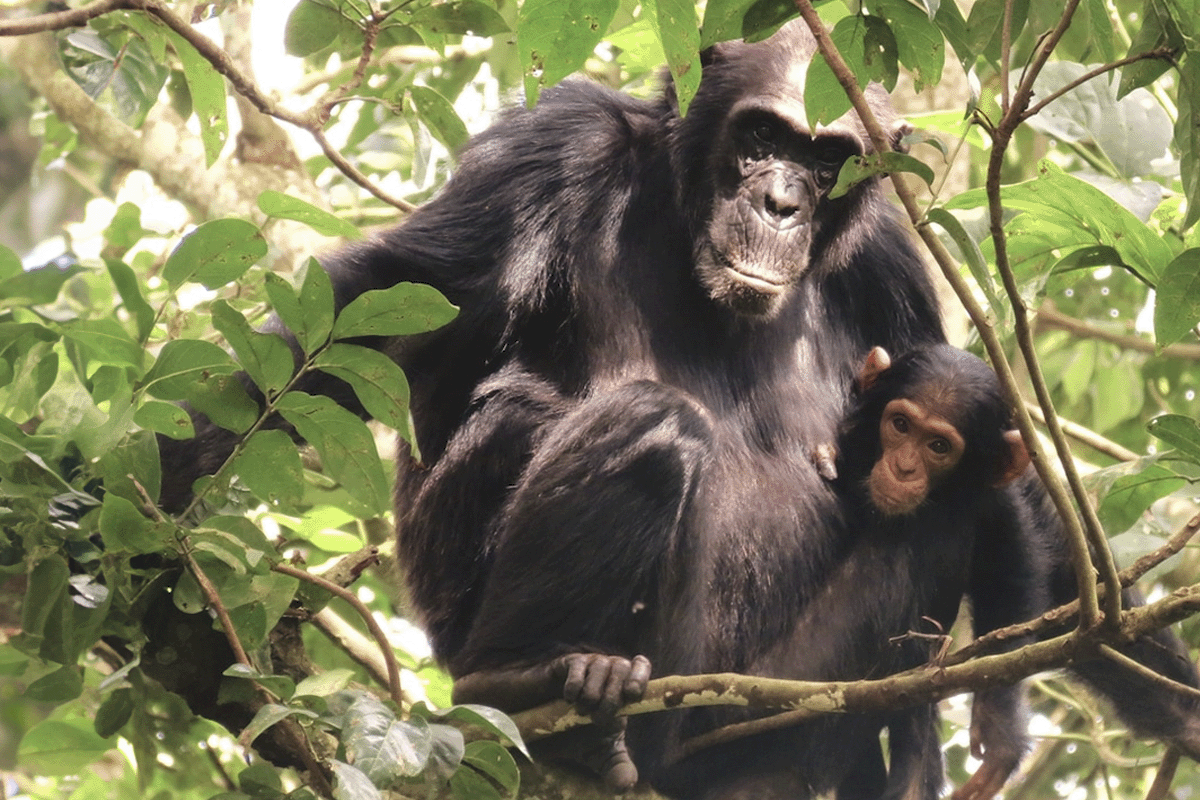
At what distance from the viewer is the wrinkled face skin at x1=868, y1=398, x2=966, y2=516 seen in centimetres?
331

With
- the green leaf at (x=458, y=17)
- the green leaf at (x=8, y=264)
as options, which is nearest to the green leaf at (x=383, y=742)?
the green leaf at (x=8, y=264)

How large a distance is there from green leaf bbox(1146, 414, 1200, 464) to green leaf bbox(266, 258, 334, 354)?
1453 millimetres

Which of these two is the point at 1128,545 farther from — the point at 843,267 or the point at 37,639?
the point at 37,639

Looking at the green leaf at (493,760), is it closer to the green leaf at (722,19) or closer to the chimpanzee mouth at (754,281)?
the green leaf at (722,19)

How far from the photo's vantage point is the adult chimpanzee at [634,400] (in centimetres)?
289

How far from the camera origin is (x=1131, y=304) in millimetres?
6160

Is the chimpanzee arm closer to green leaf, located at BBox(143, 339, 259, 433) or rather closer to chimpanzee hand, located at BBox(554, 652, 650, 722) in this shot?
chimpanzee hand, located at BBox(554, 652, 650, 722)

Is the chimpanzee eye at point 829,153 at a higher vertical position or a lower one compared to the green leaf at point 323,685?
higher

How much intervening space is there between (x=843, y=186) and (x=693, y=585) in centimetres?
122

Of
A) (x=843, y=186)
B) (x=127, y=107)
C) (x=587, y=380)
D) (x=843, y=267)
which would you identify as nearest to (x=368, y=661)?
(x=587, y=380)

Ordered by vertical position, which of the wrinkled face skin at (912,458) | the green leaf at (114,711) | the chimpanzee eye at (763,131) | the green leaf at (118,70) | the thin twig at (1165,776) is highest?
the green leaf at (118,70)

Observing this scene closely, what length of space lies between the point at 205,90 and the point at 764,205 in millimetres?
1424

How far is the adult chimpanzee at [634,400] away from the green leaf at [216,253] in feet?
2.17

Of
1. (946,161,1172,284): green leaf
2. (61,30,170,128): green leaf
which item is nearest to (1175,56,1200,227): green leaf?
(946,161,1172,284): green leaf
